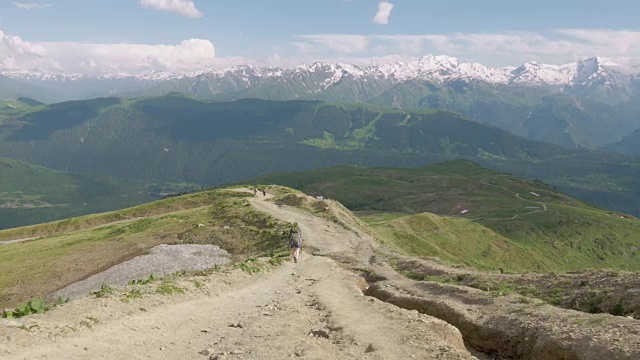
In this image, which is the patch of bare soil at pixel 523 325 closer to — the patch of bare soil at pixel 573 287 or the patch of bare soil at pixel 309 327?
the patch of bare soil at pixel 309 327

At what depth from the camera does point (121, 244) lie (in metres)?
68.6

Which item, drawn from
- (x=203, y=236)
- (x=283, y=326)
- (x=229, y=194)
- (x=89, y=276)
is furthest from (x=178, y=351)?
(x=229, y=194)

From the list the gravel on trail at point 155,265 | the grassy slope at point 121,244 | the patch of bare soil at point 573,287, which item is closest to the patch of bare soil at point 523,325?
the patch of bare soil at point 573,287

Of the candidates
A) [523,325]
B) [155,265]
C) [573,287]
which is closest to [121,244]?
[155,265]

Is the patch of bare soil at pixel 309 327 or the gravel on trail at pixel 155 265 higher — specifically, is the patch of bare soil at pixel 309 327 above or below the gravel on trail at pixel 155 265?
above

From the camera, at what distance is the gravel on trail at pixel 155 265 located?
51625mm

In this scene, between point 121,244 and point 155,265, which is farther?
point 121,244

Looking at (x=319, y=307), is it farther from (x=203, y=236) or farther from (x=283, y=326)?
(x=203, y=236)

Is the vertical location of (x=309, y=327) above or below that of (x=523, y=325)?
below

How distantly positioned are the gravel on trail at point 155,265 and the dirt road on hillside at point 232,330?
2368 cm

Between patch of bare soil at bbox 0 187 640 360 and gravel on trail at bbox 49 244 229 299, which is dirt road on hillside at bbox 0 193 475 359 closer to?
patch of bare soil at bbox 0 187 640 360

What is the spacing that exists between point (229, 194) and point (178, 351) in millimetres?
100955

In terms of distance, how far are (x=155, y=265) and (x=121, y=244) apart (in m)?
16.9

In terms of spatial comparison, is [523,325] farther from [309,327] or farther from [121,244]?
[121,244]
